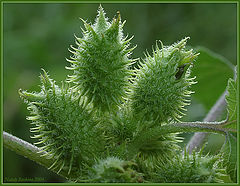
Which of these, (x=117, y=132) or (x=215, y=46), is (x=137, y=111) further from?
(x=215, y=46)

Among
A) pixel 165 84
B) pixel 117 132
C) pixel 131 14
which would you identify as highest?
pixel 131 14

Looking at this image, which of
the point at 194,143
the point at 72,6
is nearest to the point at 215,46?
the point at 72,6

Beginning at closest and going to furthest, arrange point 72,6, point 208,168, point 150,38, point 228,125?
point 208,168
point 228,125
point 150,38
point 72,6

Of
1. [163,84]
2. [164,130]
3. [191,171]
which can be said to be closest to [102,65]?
[163,84]

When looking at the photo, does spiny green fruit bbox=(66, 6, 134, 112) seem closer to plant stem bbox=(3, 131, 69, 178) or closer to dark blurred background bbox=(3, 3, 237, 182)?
plant stem bbox=(3, 131, 69, 178)

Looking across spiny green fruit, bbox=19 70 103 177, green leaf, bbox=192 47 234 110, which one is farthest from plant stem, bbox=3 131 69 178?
green leaf, bbox=192 47 234 110

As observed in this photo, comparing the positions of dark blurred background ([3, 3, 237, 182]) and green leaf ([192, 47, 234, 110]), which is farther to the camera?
dark blurred background ([3, 3, 237, 182])
